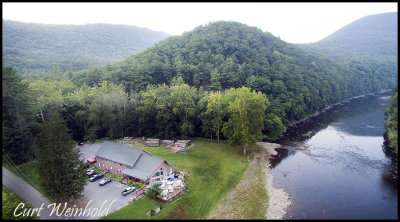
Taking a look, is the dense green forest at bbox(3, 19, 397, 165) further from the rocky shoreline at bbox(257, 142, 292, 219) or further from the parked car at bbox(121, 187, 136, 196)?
the parked car at bbox(121, 187, 136, 196)

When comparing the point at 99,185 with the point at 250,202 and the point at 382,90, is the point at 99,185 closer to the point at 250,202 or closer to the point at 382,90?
the point at 250,202

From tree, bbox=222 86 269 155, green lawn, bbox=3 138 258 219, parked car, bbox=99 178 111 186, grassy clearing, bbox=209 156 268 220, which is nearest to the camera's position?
green lawn, bbox=3 138 258 219

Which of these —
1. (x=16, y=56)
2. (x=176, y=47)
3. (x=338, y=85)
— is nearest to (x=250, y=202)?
(x=176, y=47)

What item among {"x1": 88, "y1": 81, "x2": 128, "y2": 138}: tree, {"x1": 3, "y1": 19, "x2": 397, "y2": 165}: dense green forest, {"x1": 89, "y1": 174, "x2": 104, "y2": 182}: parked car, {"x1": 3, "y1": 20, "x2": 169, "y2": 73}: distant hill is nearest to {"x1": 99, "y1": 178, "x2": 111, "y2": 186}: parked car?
{"x1": 89, "y1": 174, "x2": 104, "y2": 182}: parked car

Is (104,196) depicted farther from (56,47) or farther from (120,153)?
(56,47)

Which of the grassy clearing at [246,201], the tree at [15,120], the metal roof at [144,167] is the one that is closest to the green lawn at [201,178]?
the grassy clearing at [246,201]

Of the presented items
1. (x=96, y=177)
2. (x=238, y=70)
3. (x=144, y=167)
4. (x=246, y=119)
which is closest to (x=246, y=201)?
(x=144, y=167)
